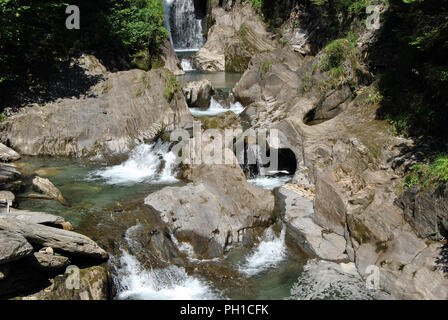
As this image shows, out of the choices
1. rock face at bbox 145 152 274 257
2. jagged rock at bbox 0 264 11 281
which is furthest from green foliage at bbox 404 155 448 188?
jagged rock at bbox 0 264 11 281

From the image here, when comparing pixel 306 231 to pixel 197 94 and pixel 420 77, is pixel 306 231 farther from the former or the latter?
pixel 197 94

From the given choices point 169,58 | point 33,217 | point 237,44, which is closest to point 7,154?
point 33,217

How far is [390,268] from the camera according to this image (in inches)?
332

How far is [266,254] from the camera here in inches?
397

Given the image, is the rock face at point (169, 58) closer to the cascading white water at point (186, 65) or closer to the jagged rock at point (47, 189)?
the cascading white water at point (186, 65)

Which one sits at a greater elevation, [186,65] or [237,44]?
[237,44]

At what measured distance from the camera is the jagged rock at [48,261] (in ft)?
24.7

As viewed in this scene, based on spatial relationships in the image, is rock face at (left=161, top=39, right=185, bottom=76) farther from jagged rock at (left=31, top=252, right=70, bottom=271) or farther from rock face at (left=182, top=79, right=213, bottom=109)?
jagged rock at (left=31, top=252, right=70, bottom=271)

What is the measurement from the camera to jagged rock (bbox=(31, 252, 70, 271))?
754cm

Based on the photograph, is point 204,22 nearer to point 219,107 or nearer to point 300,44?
point 300,44

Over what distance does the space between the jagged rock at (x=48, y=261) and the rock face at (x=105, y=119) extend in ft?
26.9

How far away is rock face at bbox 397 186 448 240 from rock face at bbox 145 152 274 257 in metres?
3.72

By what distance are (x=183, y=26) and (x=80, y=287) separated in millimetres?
35779

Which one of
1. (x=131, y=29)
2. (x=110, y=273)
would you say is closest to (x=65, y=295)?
(x=110, y=273)
